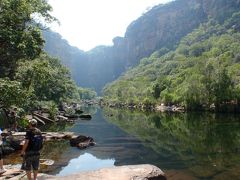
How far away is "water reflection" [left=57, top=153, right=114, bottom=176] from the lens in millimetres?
25459

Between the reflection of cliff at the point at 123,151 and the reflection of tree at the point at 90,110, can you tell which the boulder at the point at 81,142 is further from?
the reflection of tree at the point at 90,110

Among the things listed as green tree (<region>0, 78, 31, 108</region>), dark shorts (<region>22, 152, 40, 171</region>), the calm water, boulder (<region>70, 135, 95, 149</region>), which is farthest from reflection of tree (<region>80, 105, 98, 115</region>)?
dark shorts (<region>22, 152, 40, 171</region>)

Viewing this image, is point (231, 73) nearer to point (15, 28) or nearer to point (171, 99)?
point (171, 99)

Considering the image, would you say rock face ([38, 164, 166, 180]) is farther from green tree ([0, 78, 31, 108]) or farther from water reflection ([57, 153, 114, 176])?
green tree ([0, 78, 31, 108])

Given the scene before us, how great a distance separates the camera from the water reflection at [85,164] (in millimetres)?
25459

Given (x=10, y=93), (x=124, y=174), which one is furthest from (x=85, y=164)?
(x=124, y=174)

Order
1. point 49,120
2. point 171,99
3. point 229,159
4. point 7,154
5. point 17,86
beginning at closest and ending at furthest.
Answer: point 17,86 → point 229,159 → point 7,154 → point 49,120 → point 171,99

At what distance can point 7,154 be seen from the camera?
29188 millimetres

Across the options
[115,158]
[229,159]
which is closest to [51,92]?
[115,158]

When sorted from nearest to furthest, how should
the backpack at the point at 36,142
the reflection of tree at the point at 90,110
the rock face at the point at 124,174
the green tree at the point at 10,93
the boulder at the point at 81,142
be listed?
the backpack at the point at 36,142, the rock face at the point at 124,174, the green tree at the point at 10,93, the boulder at the point at 81,142, the reflection of tree at the point at 90,110

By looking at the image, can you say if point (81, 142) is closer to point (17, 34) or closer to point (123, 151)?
point (123, 151)

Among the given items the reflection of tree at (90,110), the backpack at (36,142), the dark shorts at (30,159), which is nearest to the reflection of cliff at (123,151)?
the dark shorts at (30,159)

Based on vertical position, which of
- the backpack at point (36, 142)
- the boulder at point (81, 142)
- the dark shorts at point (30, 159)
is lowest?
the boulder at point (81, 142)

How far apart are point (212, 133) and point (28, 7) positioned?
27834 millimetres
